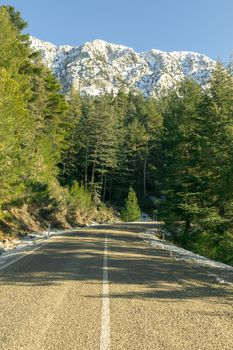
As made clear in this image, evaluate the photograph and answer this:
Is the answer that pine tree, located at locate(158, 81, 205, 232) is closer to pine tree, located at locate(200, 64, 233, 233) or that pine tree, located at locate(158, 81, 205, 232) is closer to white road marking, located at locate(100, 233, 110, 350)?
pine tree, located at locate(200, 64, 233, 233)

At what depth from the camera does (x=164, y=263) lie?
1289cm

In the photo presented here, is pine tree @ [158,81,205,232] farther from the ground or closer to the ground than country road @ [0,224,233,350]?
farther from the ground

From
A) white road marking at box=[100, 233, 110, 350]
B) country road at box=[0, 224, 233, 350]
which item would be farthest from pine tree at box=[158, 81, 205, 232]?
white road marking at box=[100, 233, 110, 350]

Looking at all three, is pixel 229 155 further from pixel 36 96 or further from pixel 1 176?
pixel 36 96

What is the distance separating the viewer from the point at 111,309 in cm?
648

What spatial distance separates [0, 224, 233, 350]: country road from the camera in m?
4.93

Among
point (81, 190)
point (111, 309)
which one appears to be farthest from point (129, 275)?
point (81, 190)

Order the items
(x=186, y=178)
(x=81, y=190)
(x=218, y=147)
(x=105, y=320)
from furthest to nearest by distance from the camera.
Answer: (x=81, y=190) < (x=186, y=178) < (x=218, y=147) < (x=105, y=320)

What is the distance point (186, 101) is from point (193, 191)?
15184 millimetres

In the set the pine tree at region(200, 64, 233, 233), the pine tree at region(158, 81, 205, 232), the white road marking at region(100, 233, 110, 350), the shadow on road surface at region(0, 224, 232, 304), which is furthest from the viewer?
the pine tree at region(158, 81, 205, 232)

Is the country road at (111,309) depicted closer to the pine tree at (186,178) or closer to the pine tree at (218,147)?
the pine tree at (218,147)

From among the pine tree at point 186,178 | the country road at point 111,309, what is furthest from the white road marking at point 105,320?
the pine tree at point 186,178

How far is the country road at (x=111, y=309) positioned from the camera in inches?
194

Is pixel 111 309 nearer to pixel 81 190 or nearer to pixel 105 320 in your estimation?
pixel 105 320
